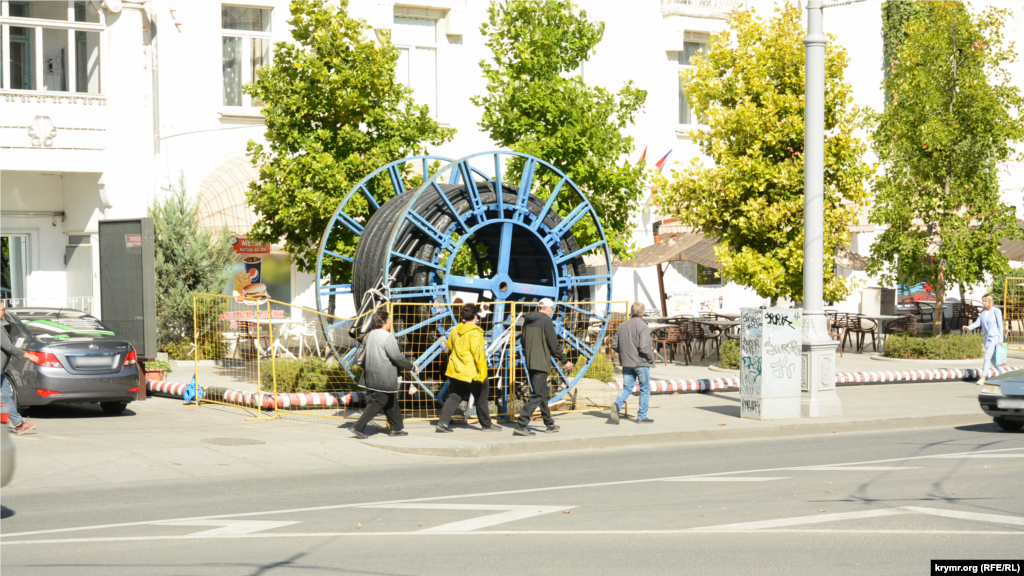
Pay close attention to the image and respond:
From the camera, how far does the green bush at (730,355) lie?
71.6 feet

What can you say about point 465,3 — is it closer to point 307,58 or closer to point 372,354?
point 307,58

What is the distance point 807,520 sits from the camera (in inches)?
321

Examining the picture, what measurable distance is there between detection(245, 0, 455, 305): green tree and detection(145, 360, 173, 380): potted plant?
10.8 ft

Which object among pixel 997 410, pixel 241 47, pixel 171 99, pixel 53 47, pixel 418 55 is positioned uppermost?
pixel 418 55

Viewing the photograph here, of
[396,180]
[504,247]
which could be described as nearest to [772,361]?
[504,247]

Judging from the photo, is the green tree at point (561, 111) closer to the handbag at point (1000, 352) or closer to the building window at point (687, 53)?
the handbag at point (1000, 352)

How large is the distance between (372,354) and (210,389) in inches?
194

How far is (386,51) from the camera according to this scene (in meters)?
19.2

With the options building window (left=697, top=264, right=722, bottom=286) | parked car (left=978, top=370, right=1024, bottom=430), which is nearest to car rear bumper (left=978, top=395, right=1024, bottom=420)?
parked car (left=978, top=370, right=1024, bottom=430)

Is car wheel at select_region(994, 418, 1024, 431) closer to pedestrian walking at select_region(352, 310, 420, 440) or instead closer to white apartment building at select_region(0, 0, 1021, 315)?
pedestrian walking at select_region(352, 310, 420, 440)

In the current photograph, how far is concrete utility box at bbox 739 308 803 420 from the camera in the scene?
582 inches

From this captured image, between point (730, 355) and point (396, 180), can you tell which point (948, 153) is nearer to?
point (730, 355)

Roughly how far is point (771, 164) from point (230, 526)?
1538 centimetres

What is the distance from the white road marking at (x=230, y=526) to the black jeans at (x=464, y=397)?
5273mm
